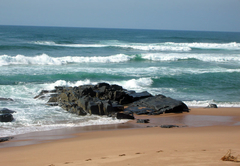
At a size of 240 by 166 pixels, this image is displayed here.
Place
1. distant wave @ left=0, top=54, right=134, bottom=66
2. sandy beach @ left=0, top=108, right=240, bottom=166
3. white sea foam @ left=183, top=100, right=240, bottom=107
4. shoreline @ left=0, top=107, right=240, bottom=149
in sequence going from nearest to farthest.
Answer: sandy beach @ left=0, top=108, right=240, bottom=166 < shoreline @ left=0, top=107, right=240, bottom=149 < white sea foam @ left=183, top=100, right=240, bottom=107 < distant wave @ left=0, top=54, right=134, bottom=66

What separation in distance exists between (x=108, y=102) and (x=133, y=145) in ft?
15.2

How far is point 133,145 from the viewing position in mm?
6840

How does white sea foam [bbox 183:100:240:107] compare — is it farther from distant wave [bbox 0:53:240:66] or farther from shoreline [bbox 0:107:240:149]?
distant wave [bbox 0:53:240:66]

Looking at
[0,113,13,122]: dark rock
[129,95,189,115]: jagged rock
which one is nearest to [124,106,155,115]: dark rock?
[129,95,189,115]: jagged rock

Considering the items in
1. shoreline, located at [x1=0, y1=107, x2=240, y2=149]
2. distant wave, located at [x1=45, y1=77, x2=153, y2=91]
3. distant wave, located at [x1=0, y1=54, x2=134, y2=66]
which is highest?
distant wave, located at [x1=0, y1=54, x2=134, y2=66]

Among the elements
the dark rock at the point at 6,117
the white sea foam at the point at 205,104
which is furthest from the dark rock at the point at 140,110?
the dark rock at the point at 6,117

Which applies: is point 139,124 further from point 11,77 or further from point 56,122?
point 11,77

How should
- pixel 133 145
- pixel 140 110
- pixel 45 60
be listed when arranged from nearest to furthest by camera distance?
pixel 133 145
pixel 140 110
pixel 45 60

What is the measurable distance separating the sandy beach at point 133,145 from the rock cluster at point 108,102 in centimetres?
139

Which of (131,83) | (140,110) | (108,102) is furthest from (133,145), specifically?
(131,83)

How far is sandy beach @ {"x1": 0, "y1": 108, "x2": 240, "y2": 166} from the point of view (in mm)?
5430

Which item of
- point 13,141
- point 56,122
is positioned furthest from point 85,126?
point 13,141

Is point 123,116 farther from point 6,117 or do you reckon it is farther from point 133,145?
point 6,117

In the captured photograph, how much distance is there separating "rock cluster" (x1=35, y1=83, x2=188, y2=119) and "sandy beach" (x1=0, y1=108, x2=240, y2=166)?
4.56 feet
